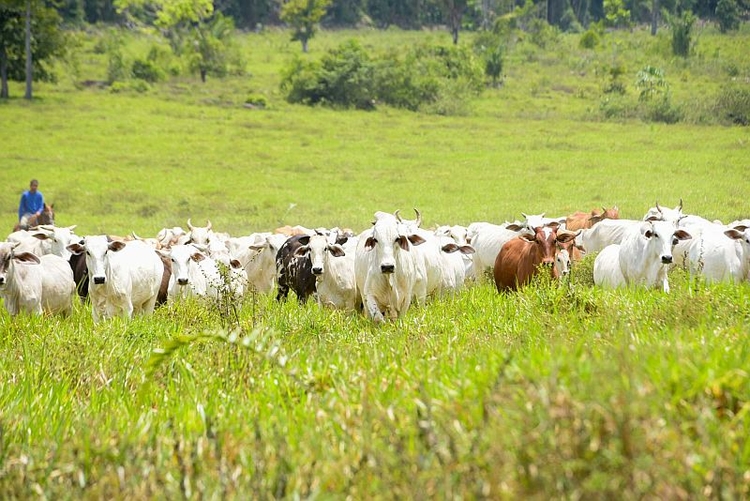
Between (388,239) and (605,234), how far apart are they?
6815mm

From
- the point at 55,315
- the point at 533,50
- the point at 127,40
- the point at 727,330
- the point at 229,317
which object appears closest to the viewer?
the point at 727,330

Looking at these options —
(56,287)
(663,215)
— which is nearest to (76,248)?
(56,287)

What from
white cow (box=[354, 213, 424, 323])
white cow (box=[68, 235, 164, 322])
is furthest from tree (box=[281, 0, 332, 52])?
white cow (box=[354, 213, 424, 323])

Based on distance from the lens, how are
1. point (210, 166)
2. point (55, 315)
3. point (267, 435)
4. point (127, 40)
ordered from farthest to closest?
point (127, 40), point (210, 166), point (55, 315), point (267, 435)

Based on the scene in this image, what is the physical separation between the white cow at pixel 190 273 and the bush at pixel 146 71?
1549 inches

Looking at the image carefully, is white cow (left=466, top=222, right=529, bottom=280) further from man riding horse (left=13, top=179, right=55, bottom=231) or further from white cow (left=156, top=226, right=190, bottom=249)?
man riding horse (left=13, top=179, right=55, bottom=231)

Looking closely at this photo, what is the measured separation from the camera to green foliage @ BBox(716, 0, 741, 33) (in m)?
53.8

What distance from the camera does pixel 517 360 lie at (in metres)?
4.28

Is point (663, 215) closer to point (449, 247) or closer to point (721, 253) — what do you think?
point (721, 253)

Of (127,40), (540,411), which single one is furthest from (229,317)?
(127,40)

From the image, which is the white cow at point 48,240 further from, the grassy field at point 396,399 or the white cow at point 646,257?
the white cow at point 646,257

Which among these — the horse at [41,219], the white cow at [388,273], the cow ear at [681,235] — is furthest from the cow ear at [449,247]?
the horse at [41,219]

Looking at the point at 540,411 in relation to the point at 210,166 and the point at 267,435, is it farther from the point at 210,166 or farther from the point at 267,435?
the point at 210,166

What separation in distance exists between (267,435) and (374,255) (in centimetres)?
514
